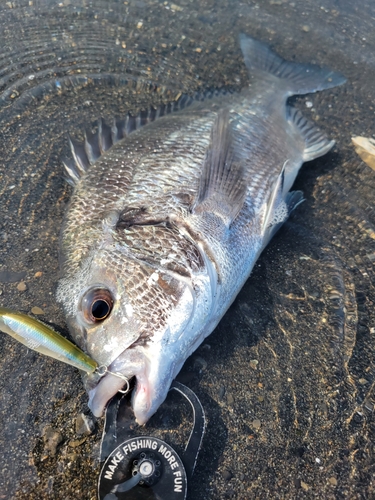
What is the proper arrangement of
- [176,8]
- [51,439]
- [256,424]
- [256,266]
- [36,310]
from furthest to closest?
[176,8]
[256,266]
[36,310]
[256,424]
[51,439]

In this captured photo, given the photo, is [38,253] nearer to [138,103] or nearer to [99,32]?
[138,103]

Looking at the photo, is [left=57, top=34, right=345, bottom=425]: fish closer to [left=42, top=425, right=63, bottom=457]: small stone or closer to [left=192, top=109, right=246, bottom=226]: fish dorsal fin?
[left=192, top=109, right=246, bottom=226]: fish dorsal fin

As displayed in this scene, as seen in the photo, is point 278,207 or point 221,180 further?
point 278,207

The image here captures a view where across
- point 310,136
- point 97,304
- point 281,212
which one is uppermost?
point 310,136

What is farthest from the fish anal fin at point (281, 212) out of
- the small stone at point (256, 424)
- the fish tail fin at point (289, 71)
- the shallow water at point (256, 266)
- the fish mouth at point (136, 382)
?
the fish mouth at point (136, 382)

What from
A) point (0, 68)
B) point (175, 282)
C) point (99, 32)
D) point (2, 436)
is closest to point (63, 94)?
point (0, 68)

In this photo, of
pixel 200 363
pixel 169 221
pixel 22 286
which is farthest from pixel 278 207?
pixel 22 286

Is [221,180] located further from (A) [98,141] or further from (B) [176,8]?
(B) [176,8]

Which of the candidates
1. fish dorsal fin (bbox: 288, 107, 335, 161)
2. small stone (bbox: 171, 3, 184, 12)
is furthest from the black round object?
small stone (bbox: 171, 3, 184, 12)
